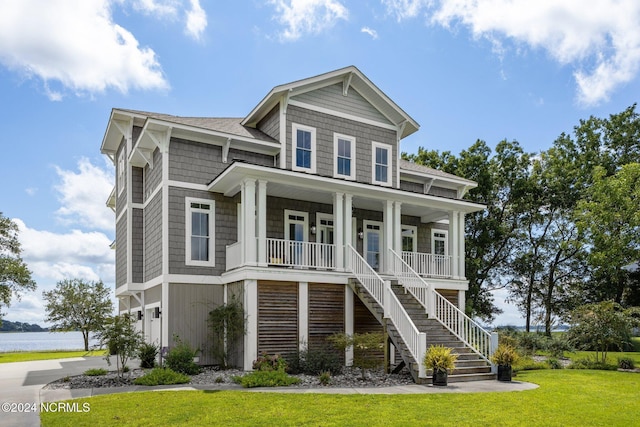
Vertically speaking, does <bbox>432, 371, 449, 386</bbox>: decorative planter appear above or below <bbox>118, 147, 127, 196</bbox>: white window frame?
below

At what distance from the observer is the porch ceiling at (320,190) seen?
1509 cm

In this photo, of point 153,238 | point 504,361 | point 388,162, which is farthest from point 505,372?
point 153,238

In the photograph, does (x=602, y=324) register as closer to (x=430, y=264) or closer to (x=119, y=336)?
(x=430, y=264)

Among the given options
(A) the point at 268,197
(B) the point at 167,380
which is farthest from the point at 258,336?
(A) the point at 268,197

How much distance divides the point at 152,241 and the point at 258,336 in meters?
5.15

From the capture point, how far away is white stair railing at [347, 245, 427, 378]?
1298 centimetres

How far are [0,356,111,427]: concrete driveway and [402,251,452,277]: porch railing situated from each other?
1052cm

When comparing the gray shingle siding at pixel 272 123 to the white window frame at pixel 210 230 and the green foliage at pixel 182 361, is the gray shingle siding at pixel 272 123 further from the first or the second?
the green foliage at pixel 182 361

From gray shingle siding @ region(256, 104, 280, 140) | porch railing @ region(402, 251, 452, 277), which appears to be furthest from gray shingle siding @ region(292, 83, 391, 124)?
porch railing @ region(402, 251, 452, 277)

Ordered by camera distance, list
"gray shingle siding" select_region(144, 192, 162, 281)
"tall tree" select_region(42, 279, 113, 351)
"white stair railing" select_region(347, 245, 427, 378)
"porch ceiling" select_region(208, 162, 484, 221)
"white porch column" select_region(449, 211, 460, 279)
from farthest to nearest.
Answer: "tall tree" select_region(42, 279, 113, 351)
"white porch column" select_region(449, 211, 460, 279)
"gray shingle siding" select_region(144, 192, 162, 281)
"porch ceiling" select_region(208, 162, 484, 221)
"white stair railing" select_region(347, 245, 427, 378)

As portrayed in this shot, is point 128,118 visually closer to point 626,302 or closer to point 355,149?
point 355,149

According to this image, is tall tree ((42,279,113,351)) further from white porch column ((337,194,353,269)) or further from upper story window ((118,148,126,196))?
white porch column ((337,194,353,269))

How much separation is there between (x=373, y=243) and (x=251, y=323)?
7.15 meters

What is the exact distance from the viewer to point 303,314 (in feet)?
Result: 50.5
